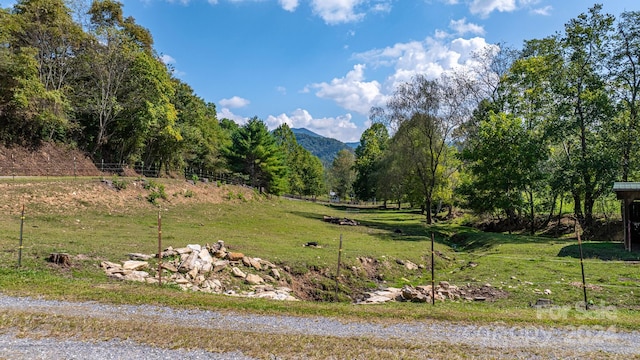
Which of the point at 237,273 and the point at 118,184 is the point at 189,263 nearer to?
the point at 237,273

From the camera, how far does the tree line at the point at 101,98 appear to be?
124ft

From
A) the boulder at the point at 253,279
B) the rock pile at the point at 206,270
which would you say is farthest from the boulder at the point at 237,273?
the boulder at the point at 253,279

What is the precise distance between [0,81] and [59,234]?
27577mm

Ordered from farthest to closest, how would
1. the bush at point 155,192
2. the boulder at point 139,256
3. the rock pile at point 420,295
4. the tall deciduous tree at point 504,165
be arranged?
the tall deciduous tree at point 504,165, the bush at point 155,192, the boulder at point 139,256, the rock pile at point 420,295

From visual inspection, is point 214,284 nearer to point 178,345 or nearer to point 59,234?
point 178,345

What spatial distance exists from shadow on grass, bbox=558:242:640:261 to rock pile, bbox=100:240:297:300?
1787 cm

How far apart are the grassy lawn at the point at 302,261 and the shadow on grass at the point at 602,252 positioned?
2.1 inches

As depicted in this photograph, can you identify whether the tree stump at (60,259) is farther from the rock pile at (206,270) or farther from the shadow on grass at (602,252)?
the shadow on grass at (602,252)

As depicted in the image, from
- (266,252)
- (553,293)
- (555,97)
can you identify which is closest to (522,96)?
(555,97)

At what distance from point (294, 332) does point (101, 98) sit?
48531 millimetres

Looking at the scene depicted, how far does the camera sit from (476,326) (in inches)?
356

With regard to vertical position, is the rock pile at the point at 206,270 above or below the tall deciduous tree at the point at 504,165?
below

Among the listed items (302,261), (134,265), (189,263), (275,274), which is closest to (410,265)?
(302,261)

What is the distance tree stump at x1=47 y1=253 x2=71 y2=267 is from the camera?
12734mm
